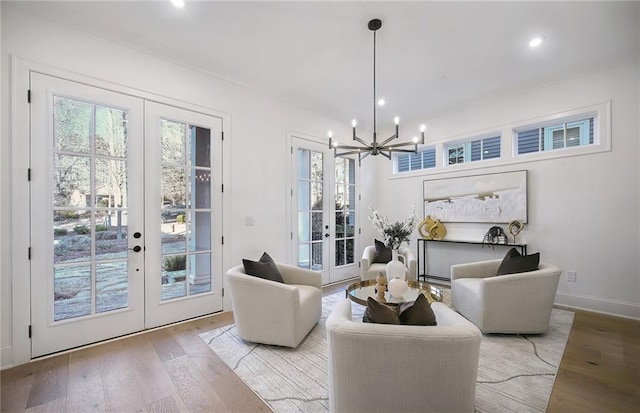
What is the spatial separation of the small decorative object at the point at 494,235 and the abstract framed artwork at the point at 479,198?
0.47ft

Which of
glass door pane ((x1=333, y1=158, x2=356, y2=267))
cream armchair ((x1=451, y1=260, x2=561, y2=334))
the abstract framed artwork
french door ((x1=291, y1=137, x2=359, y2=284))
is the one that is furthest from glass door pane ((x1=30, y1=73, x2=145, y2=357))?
the abstract framed artwork

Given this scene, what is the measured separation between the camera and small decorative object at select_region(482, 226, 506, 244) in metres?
4.02

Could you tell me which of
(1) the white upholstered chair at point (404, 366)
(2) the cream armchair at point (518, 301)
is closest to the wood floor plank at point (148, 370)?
(1) the white upholstered chair at point (404, 366)

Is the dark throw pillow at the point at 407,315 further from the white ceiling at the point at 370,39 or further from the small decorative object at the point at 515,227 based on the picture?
the small decorative object at the point at 515,227

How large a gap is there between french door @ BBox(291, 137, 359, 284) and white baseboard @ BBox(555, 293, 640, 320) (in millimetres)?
3035

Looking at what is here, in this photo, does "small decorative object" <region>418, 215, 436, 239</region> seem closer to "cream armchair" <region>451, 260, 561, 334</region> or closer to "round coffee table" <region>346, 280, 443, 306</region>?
"round coffee table" <region>346, 280, 443, 306</region>

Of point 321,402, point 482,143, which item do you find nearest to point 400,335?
point 321,402

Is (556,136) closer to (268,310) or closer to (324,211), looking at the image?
(324,211)

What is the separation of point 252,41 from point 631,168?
451 cm

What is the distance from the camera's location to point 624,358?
7.55 ft

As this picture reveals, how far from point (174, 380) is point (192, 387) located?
19 centimetres

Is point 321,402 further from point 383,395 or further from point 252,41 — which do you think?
point 252,41

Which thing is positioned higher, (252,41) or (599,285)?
(252,41)

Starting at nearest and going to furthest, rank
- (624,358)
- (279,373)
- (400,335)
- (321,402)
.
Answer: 1. (400,335)
2. (321,402)
3. (279,373)
4. (624,358)
